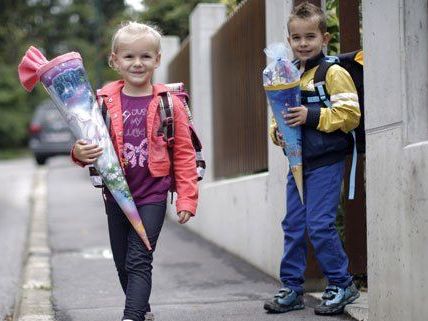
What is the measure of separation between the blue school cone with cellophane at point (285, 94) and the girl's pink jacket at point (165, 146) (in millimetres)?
570

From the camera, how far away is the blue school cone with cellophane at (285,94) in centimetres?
506

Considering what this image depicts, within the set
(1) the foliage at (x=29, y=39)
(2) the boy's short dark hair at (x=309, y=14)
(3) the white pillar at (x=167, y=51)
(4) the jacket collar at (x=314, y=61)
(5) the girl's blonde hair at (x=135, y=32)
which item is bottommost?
(4) the jacket collar at (x=314, y=61)

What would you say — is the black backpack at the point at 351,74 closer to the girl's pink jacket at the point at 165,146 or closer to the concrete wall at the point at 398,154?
the concrete wall at the point at 398,154

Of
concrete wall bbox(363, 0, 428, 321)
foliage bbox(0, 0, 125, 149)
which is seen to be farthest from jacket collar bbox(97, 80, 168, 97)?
foliage bbox(0, 0, 125, 149)

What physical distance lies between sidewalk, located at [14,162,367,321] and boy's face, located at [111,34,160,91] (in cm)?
160

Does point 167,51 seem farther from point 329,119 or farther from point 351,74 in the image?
point 329,119

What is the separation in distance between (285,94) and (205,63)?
5360 millimetres

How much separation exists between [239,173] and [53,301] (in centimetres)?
299

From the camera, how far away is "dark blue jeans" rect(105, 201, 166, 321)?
183 inches

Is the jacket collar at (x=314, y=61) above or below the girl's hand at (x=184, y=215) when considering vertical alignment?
above

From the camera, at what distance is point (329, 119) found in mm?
5090

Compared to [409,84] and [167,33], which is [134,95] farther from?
[167,33]

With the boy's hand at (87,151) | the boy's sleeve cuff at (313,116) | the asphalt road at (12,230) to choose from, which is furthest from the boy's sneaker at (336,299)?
the asphalt road at (12,230)

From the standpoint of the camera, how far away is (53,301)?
6.36m
